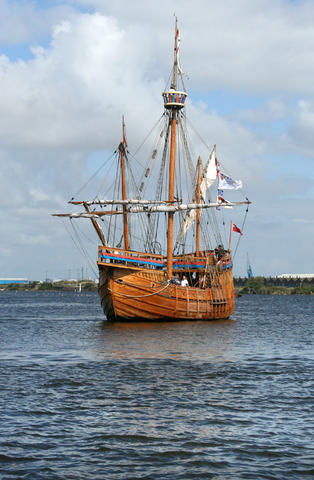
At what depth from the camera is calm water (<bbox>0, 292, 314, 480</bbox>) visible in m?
14.2

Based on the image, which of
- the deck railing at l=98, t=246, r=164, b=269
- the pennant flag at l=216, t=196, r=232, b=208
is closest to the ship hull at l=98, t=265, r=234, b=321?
the deck railing at l=98, t=246, r=164, b=269

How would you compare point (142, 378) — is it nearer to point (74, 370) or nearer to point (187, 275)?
point (74, 370)

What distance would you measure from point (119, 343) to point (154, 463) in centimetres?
2289

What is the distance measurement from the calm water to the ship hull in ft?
51.1

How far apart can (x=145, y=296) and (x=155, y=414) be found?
3208 centimetres

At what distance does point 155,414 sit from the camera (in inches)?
728

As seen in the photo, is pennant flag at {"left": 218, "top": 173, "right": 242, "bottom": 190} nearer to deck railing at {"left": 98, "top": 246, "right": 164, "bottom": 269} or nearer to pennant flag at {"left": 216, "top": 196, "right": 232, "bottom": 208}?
pennant flag at {"left": 216, "top": 196, "right": 232, "bottom": 208}

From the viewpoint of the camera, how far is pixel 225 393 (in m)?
21.8

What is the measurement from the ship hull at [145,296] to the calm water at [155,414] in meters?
15.6

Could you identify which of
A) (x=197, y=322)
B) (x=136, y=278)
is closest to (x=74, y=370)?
(x=136, y=278)

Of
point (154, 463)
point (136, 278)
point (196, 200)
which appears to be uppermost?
point (196, 200)

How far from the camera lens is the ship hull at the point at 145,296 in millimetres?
50000

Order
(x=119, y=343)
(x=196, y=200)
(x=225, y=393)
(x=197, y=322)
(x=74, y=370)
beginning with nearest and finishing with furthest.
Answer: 1. (x=225, y=393)
2. (x=74, y=370)
3. (x=119, y=343)
4. (x=197, y=322)
5. (x=196, y=200)

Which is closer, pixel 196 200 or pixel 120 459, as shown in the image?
pixel 120 459
